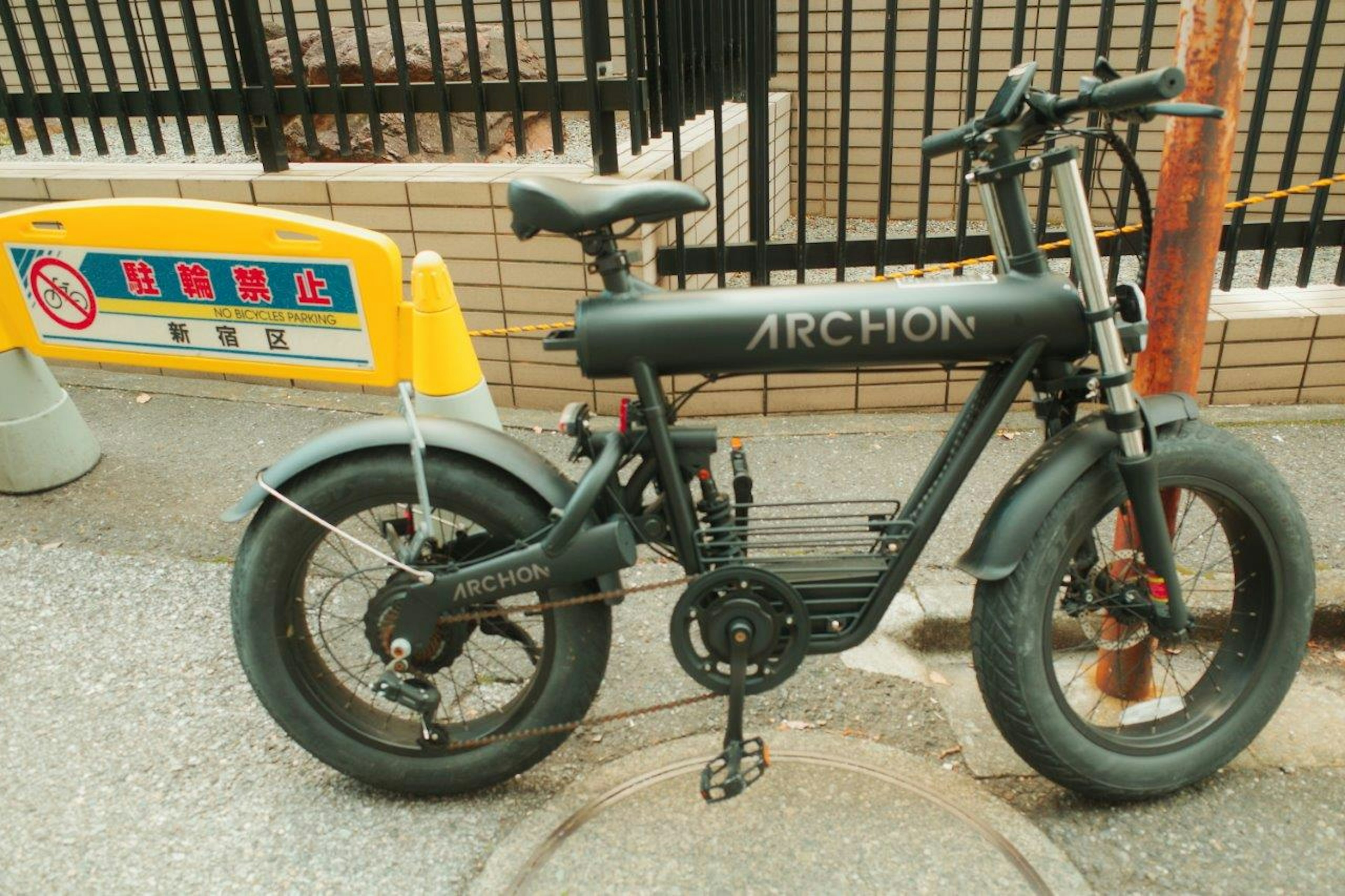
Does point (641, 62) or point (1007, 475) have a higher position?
point (641, 62)

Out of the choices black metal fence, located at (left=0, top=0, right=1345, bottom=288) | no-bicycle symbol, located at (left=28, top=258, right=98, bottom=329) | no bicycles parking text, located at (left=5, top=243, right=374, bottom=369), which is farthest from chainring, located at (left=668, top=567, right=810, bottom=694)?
no-bicycle symbol, located at (left=28, top=258, right=98, bottom=329)

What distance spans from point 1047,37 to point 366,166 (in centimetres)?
447

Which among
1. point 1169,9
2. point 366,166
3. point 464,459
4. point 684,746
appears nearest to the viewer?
point 464,459

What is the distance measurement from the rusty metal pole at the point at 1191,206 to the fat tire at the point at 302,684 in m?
1.41

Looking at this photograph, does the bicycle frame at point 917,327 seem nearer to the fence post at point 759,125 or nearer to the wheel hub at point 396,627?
the wheel hub at point 396,627

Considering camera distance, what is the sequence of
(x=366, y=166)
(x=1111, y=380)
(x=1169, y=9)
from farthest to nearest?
(x=1169, y=9) → (x=366, y=166) → (x=1111, y=380)

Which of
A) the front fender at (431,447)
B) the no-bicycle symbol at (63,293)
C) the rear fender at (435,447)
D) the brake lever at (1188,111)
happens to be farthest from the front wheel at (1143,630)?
the no-bicycle symbol at (63,293)

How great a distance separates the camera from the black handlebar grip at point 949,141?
7.16 ft

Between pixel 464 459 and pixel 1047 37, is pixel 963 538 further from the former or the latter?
pixel 1047 37

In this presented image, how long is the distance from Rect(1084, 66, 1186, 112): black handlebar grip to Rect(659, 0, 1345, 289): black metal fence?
1.20m

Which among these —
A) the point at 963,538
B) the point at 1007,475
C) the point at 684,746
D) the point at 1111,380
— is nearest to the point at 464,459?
the point at 684,746

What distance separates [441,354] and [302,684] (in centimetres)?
105

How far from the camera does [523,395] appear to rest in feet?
15.0

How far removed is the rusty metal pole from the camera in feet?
7.66
